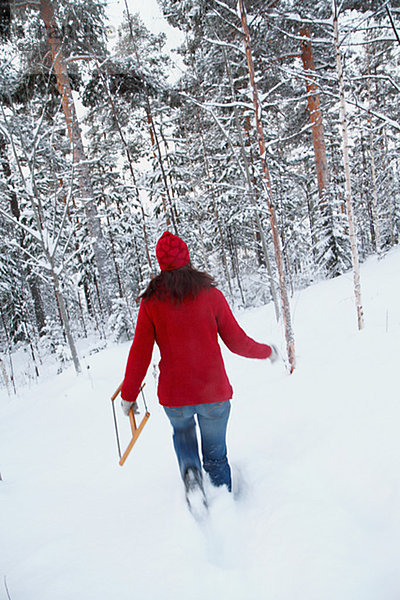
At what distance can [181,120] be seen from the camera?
41.0 feet

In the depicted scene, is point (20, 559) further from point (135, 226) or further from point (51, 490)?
point (135, 226)

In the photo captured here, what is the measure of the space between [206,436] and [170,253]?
1.37 m

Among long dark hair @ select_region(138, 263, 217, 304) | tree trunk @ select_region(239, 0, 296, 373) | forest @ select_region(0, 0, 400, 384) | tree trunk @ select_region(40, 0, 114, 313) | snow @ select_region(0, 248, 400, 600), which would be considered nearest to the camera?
snow @ select_region(0, 248, 400, 600)

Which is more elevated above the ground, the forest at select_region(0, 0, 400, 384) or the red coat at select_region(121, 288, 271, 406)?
the forest at select_region(0, 0, 400, 384)

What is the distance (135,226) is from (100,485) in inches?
652

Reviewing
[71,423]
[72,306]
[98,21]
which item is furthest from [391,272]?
[72,306]

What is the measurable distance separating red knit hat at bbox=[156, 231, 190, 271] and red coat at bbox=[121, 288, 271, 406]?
0.84 ft

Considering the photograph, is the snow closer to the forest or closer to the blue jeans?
the blue jeans

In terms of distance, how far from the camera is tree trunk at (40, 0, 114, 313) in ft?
23.8

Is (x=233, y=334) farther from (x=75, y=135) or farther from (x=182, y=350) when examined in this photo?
(x=75, y=135)

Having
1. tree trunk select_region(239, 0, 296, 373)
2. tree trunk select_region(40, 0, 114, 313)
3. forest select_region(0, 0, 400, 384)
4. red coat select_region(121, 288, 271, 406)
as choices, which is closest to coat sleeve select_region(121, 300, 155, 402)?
red coat select_region(121, 288, 271, 406)

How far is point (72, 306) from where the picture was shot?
67.7 feet

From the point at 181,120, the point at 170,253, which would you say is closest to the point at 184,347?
the point at 170,253

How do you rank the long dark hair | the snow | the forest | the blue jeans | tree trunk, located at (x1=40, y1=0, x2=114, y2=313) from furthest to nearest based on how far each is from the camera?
tree trunk, located at (x1=40, y1=0, x2=114, y2=313) → the forest → the blue jeans → the long dark hair → the snow
